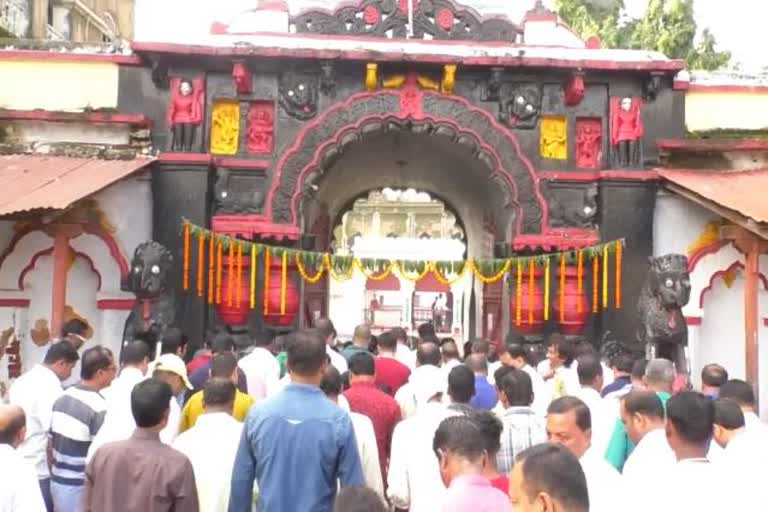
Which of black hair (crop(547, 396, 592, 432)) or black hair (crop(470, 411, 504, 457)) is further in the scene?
black hair (crop(547, 396, 592, 432))

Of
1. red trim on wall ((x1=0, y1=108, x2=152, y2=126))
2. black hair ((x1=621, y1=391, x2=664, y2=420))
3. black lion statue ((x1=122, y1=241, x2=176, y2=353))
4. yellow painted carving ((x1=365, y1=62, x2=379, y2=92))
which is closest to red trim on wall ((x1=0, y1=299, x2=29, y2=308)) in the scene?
black lion statue ((x1=122, y1=241, x2=176, y2=353))

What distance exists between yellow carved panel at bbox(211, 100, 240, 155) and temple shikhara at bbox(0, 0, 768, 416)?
0.09 feet

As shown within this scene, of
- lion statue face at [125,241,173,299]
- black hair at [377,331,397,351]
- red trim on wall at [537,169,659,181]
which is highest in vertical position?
red trim on wall at [537,169,659,181]

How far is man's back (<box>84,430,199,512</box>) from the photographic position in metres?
4.33

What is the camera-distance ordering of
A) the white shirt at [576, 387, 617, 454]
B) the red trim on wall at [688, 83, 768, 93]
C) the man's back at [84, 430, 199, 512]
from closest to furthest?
the man's back at [84, 430, 199, 512], the white shirt at [576, 387, 617, 454], the red trim on wall at [688, 83, 768, 93]

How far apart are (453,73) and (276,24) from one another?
287 centimetres

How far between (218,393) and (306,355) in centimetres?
70

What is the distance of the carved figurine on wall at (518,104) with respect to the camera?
46.5 feet

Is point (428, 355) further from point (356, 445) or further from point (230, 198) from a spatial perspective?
point (230, 198)

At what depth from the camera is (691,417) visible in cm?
401

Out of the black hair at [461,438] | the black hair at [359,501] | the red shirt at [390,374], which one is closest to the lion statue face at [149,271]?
the red shirt at [390,374]

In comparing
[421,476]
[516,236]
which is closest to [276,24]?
[516,236]

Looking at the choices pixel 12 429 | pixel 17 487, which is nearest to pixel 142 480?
pixel 17 487

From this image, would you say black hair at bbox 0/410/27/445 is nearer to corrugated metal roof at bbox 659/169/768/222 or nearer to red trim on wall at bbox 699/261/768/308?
corrugated metal roof at bbox 659/169/768/222
